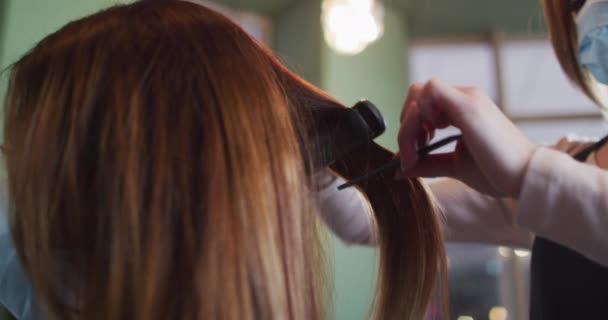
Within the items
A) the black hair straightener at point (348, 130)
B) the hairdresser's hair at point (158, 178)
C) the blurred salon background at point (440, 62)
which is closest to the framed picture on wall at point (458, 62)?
the blurred salon background at point (440, 62)

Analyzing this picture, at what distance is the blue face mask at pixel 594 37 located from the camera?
74 cm

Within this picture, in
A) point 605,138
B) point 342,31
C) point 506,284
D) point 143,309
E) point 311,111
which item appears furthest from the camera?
point 506,284

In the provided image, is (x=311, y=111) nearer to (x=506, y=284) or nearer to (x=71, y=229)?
(x=71, y=229)

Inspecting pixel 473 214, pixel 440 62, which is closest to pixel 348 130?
pixel 473 214

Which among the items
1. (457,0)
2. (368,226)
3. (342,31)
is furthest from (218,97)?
(457,0)

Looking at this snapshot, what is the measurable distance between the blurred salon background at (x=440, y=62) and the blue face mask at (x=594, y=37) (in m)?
1.18

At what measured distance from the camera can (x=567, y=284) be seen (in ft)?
2.57

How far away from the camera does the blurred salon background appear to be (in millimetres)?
2338

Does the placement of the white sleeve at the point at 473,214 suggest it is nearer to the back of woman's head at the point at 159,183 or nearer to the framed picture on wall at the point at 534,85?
the back of woman's head at the point at 159,183

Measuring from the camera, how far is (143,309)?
430 millimetres

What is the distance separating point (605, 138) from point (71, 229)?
2.23ft

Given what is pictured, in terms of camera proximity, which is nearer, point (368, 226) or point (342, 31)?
point (368, 226)

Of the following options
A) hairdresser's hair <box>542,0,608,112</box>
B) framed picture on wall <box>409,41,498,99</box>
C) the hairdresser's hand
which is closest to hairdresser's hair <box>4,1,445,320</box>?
the hairdresser's hand

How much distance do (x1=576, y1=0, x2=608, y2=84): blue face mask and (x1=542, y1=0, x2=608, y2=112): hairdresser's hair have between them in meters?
0.04
